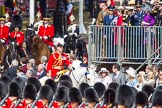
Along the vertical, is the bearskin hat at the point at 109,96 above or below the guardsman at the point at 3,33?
below

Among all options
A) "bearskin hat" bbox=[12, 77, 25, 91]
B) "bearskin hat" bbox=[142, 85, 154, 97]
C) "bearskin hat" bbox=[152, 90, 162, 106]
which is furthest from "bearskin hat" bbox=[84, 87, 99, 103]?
"bearskin hat" bbox=[12, 77, 25, 91]

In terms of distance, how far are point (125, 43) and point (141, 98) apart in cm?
672

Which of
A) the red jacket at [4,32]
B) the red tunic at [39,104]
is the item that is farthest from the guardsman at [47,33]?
the red tunic at [39,104]

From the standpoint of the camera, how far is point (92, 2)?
2132 inches

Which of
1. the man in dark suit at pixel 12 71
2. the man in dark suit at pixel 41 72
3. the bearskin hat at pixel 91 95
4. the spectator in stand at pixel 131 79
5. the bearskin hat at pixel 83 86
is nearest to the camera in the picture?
the bearskin hat at pixel 91 95

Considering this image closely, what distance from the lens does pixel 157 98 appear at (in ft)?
107

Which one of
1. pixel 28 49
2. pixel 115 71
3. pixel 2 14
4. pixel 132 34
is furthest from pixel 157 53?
pixel 2 14

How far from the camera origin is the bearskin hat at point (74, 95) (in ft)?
109

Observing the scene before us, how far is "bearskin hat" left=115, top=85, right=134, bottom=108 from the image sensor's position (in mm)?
32406

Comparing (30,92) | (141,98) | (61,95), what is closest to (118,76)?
(61,95)

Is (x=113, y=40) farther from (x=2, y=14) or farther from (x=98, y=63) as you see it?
(x=2, y=14)

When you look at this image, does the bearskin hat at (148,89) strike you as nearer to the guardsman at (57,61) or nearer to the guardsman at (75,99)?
the guardsman at (75,99)

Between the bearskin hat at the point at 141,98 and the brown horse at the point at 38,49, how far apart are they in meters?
10.6

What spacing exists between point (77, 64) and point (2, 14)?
1305cm
